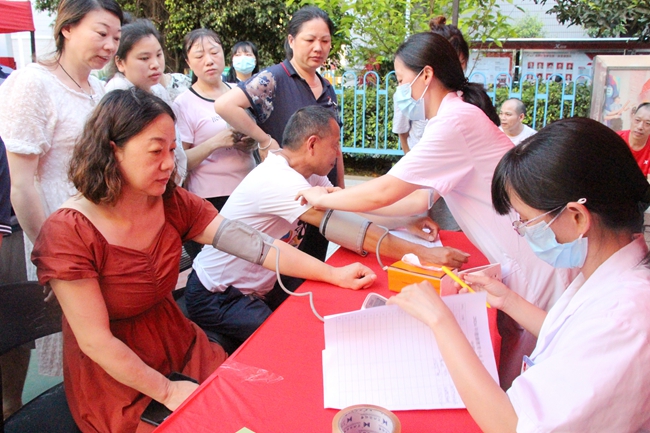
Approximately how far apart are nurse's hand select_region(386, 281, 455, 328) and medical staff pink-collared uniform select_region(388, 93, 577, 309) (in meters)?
0.68

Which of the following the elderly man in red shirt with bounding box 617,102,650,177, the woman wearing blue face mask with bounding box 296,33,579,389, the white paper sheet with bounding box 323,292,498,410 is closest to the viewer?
the white paper sheet with bounding box 323,292,498,410

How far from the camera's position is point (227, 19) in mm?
8477

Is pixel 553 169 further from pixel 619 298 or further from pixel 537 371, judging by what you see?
pixel 537 371

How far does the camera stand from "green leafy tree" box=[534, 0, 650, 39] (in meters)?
8.67

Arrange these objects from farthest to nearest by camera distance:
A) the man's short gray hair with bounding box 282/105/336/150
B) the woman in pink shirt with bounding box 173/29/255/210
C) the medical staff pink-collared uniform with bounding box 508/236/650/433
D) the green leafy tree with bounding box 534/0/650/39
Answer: the green leafy tree with bounding box 534/0/650/39
the woman in pink shirt with bounding box 173/29/255/210
the man's short gray hair with bounding box 282/105/336/150
the medical staff pink-collared uniform with bounding box 508/236/650/433

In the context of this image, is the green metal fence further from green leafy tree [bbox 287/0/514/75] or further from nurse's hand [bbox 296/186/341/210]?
nurse's hand [bbox 296/186/341/210]

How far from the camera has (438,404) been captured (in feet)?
3.41

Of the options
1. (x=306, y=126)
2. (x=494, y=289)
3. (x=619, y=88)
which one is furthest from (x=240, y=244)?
(x=619, y=88)

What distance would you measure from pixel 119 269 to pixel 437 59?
131 centimetres

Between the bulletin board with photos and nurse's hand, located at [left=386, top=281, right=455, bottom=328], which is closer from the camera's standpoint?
nurse's hand, located at [left=386, top=281, right=455, bottom=328]

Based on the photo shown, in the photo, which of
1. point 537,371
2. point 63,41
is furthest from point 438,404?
point 63,41

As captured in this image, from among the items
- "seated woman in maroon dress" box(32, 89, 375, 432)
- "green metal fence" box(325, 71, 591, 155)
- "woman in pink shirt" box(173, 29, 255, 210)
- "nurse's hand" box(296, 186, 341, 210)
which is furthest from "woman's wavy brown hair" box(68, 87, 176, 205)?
"green metal fence" box(325, 71, 591, 155)

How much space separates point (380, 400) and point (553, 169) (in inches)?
21.8

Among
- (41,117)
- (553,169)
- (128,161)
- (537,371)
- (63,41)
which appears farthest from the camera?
(63,41)
